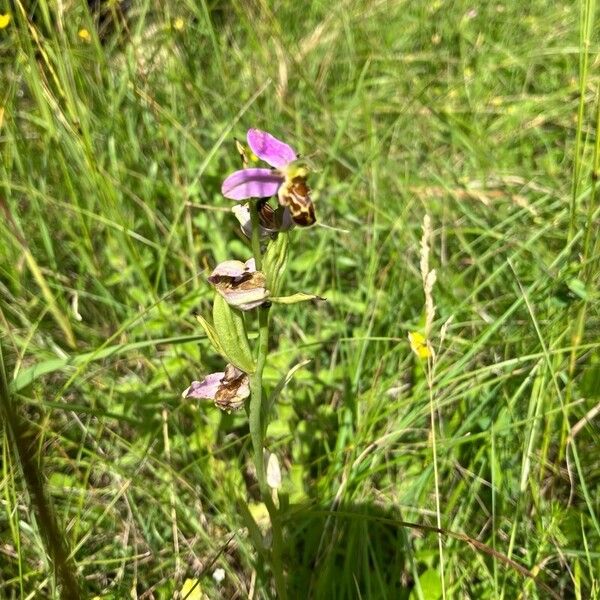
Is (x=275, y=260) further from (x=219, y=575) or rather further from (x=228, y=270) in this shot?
(x=219, y=575)

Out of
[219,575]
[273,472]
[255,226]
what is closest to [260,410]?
[273,472]

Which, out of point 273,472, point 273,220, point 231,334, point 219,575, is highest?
point 273,220

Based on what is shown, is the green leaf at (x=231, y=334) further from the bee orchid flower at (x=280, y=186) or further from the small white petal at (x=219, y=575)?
the small white petal at (x=219, y=575)

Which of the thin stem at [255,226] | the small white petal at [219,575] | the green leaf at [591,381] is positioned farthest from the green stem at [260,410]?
the green leaf at [591,381]

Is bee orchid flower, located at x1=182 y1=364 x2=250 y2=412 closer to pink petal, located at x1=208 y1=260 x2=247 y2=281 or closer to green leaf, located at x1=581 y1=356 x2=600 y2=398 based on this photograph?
pink petal, located at x1=208 y1=260 x2=247 y2=281

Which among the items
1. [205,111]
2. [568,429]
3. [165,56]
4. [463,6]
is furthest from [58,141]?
[463,6]

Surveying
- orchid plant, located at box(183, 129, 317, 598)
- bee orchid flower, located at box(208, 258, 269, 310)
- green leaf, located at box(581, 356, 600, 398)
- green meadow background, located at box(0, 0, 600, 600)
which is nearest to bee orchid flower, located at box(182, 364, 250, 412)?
orchid plant, located at box(183, 129, 317, 598)
